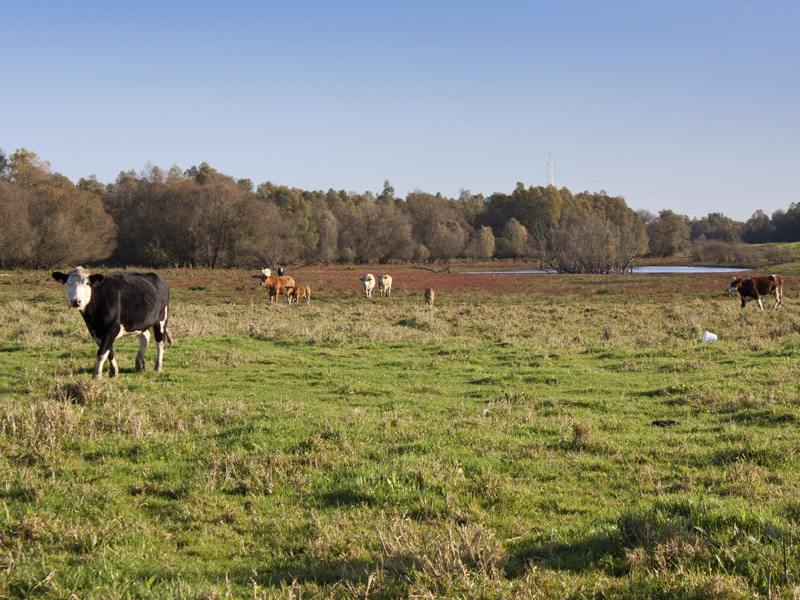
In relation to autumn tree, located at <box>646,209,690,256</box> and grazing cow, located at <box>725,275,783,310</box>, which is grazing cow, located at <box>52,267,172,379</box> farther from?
autumn tree, located at <box>646,209,690,256</box>

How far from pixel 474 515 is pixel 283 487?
2.04 metres

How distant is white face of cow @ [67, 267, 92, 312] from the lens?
38.4 ft

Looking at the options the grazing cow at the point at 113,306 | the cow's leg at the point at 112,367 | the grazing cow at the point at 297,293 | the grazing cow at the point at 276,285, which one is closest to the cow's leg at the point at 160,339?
the grazing cow at the point at 113,306

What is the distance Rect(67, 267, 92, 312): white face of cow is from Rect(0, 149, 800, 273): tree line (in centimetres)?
5621

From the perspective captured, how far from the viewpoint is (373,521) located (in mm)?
5641

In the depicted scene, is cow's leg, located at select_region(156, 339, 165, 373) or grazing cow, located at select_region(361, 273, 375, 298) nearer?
cow's leg, located at select_region(156, 339, 165, 373)

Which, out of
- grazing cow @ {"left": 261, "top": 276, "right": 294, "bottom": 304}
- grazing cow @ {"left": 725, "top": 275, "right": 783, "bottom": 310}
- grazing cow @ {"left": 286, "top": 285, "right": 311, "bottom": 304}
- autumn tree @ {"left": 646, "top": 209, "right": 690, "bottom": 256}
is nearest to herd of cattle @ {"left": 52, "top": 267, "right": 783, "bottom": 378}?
grazing cow @ {"left": 286, "top": 285, "right": 311, "bottom": 304}

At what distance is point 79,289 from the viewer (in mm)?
11773

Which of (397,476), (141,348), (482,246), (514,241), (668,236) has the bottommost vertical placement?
(397,476)

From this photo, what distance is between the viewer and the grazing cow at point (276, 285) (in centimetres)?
3581

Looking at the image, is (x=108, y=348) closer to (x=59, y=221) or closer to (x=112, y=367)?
(x=112, y=367)

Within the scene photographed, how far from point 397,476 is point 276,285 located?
1197 inches

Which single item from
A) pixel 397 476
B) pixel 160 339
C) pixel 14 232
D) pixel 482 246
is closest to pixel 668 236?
pixel 482 246

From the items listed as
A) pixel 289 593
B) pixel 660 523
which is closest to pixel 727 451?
pixel 660 523
